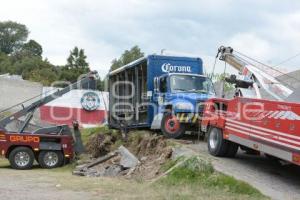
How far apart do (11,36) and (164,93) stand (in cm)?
10776

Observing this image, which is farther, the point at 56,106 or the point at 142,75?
the point at 56,106

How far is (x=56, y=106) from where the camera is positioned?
40.2 m

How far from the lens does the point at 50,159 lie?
1925 centimetres

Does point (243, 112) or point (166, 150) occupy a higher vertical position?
point (243, 112)

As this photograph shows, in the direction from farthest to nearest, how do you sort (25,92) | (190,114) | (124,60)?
(124,60), (25,92), (190,114)

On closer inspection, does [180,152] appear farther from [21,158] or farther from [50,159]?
[21,158]

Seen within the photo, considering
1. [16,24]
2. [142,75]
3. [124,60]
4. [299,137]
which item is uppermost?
[16,24]

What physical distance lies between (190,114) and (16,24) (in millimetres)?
112127

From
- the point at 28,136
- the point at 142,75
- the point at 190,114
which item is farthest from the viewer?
the point at 142,75

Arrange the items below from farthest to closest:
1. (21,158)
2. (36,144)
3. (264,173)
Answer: (36,144) < (21,158) < (264,173)

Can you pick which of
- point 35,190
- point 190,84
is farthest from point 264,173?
point 190,84

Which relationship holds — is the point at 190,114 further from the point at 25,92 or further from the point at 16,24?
the point at 16,24

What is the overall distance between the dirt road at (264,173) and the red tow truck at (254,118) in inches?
17.9

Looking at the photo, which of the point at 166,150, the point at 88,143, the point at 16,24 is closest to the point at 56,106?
the point at 88,143
